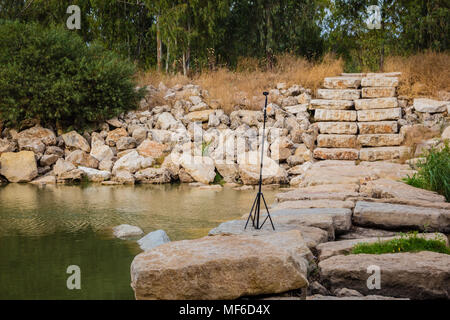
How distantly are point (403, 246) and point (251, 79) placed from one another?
887 cm

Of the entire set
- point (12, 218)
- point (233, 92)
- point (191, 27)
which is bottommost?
point (12, 218)

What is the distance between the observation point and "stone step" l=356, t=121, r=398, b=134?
30.2ft

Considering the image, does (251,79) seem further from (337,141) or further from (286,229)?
(286,229)

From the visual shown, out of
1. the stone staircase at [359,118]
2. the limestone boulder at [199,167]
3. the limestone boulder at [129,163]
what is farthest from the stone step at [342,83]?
the limestone boulder at [129,163]

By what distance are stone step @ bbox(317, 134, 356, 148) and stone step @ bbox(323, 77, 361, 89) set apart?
6.85ft

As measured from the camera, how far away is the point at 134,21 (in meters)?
14.9

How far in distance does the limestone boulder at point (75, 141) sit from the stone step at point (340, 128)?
15.9 ft

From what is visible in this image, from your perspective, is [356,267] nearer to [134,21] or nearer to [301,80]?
[301,80]

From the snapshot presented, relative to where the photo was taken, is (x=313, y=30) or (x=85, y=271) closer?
(x=85, y=271)

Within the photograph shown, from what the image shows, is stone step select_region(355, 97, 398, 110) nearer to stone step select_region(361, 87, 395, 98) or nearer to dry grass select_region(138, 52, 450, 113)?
stone step select_region(361, 87, 395, 98)

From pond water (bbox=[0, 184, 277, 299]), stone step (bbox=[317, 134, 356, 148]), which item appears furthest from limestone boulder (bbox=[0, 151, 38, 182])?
stone step (bbox=[317, 134, 356, 148])
